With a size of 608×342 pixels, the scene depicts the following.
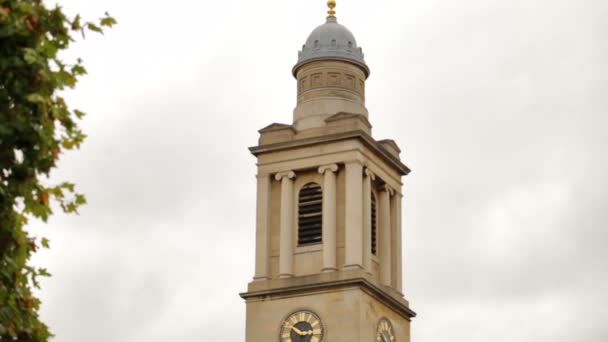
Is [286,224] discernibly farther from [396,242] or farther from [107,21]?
Answer: [107,21]

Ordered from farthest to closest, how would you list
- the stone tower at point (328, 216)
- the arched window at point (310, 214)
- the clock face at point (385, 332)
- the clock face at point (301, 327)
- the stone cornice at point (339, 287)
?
1. the arched window at point (310, 214)
2. the clock face at point (385, 332)
3. the stone tower at point (328, 216)
4. the clock face at point (301, 327)
5. the stone cornice at point (339, 287)

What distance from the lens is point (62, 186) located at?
15859mm

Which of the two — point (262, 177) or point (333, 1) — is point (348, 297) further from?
point (333, 1)

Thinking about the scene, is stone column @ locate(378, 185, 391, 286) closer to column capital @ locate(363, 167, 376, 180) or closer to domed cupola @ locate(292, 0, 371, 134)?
column capital @ locate(363, 167, 376, 180)

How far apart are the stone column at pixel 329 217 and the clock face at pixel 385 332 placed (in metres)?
2.70

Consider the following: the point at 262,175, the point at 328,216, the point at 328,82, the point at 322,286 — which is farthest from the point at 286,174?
the point at 322,286

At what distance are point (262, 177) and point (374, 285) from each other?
20.0ft

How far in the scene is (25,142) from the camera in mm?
15641

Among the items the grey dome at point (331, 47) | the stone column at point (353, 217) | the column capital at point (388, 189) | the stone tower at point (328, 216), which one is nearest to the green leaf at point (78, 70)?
the stone tower at point (328, 216)

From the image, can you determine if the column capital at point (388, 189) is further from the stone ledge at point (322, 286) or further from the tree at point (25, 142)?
the tree at point (25, 142)

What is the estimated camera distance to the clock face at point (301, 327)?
6044cm

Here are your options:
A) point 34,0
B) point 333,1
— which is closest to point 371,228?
point 333,1

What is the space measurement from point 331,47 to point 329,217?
269 inches

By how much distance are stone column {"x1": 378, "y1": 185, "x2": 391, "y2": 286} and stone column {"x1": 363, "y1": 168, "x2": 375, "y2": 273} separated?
114 cm
